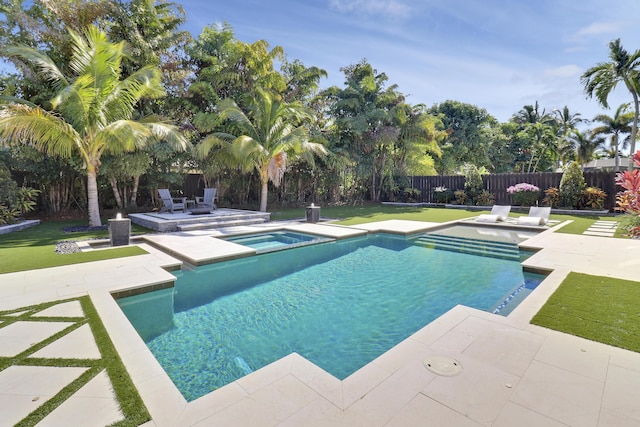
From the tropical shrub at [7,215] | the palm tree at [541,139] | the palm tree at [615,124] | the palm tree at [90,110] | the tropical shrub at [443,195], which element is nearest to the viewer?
the palm tree at [90,110]

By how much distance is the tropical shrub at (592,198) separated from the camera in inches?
539

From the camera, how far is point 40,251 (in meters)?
6.66

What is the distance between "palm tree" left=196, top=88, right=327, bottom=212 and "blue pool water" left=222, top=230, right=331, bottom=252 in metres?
3.73

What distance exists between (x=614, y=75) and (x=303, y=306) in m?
20.6

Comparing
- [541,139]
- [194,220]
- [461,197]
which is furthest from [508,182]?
[541,139]

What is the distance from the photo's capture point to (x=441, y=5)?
8.98 m

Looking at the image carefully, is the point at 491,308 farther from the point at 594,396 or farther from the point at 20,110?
the point at 20,110

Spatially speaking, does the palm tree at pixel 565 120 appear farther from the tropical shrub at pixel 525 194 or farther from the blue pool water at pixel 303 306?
the blue pool water at pixel 303 306

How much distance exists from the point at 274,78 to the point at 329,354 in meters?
13.6

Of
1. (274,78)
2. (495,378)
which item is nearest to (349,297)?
(495,378)

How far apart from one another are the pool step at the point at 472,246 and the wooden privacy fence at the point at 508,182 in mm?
10113

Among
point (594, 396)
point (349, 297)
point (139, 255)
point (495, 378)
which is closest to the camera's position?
point (594, 396)

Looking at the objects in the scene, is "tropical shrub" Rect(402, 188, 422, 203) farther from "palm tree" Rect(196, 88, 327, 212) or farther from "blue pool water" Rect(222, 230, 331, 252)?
"blue pool water" Rect(222, 230, 331, 252)

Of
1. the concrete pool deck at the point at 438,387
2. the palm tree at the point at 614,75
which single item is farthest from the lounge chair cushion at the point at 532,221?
the palm tree at the point at 614,75
